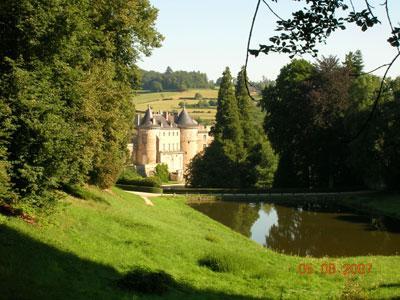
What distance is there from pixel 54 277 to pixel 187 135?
70.7 m

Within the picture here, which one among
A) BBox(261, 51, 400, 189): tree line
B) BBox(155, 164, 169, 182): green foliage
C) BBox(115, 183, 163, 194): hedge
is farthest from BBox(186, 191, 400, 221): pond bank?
BBox(155, 164, 169, 182): green foliage

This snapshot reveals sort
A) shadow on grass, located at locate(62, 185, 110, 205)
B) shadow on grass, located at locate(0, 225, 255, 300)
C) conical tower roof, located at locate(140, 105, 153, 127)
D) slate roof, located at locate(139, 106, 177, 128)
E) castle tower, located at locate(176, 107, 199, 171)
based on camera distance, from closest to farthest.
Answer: shadow on grass, located at locate(0, 225, 255, 300), shadow on grass, located at locate(62, 185, 110, 205), conical tower roof, located at locate(140, 105, 153, 127), slate roof, located at locate(139, 106, 177, 128), castle tower, located at locate(176, 107, 199, 171)

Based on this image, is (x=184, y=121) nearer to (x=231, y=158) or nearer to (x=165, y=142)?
(x=165, y=142)

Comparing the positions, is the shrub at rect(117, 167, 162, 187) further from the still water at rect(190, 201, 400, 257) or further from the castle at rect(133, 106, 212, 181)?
the castle at rect(133, 106, 212, 181)

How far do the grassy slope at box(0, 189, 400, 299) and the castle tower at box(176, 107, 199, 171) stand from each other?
60333 millimetres

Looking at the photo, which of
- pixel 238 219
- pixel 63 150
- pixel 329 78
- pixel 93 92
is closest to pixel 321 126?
pixel 329 78

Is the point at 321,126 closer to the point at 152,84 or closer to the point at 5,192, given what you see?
the point at 5,192

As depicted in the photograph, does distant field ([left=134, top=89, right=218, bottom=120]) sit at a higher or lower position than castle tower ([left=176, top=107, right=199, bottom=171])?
higher

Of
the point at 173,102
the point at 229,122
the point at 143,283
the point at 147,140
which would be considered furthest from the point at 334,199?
the point at 173,102

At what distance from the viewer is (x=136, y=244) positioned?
1513 cm

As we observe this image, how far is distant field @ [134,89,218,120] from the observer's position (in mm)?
118625

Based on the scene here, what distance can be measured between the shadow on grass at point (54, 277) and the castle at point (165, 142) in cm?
5728
